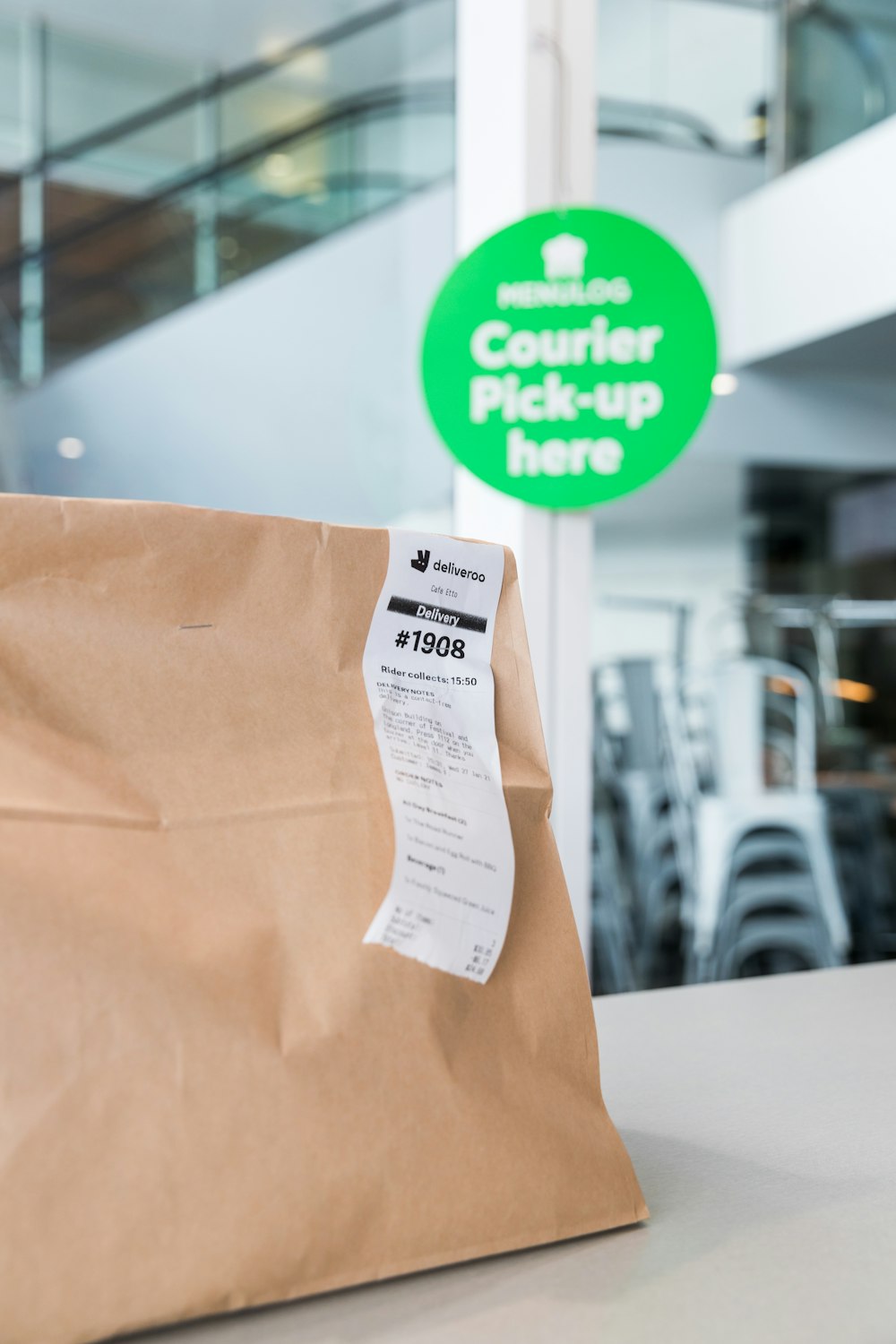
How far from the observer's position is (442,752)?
1.09ft

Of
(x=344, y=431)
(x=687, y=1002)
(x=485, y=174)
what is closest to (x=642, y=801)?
(x=344, y=431)

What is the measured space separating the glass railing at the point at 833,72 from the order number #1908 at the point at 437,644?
10.6ft

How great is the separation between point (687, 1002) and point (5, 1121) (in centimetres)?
37

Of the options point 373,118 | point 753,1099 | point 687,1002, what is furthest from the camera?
point 373,118

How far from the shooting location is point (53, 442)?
107 inches

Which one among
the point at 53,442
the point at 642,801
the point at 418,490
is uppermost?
the point at 53,442

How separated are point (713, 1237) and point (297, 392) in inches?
82.5

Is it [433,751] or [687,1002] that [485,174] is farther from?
[433,751]

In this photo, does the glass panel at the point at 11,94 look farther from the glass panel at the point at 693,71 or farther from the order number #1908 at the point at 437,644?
the order number #1908 at the point at 437,644

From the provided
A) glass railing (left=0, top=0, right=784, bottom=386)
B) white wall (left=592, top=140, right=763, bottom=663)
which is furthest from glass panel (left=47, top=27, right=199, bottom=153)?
white wall (left=592, top=140, right=763, bottom=663)

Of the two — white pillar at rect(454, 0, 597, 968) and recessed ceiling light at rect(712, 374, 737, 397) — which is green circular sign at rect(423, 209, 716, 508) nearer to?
white pillar at rect(454, 0, 597, 968)

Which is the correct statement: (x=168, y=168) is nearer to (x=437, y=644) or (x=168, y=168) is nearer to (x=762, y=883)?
(x=762, y=883)

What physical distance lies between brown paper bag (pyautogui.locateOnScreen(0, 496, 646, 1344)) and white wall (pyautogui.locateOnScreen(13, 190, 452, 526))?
168cm

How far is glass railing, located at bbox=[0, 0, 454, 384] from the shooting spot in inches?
91.3
